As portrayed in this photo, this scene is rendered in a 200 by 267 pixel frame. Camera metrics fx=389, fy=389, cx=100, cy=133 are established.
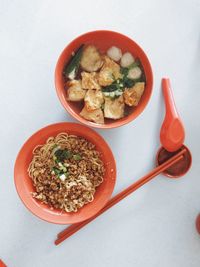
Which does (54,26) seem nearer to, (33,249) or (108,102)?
(108,102)

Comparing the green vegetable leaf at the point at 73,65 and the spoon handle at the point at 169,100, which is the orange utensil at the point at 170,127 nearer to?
the spoon handle at the point at 169,100

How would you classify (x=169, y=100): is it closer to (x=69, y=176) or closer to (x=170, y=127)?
(x=170, y=127)

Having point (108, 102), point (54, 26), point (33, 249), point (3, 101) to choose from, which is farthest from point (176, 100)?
point (33, 249)

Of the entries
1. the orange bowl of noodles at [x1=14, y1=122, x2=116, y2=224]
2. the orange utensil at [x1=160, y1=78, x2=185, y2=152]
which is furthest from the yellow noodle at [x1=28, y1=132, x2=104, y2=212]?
the orange utensil at [x1=160, y1=78, x2=185, y2=152]

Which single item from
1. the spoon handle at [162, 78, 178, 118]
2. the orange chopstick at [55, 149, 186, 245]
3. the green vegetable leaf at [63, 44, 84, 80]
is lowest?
the orange chopstick at [55, 149, 186, 245]

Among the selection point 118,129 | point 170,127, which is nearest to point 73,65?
point 118,129

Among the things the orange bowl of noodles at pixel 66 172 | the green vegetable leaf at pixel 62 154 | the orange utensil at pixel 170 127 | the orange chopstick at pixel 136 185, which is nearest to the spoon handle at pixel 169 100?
the orange utensil at pixel 170 127

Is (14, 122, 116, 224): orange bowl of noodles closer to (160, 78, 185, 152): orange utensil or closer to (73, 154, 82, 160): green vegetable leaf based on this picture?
(73, 154, 82, 160): green vegetable leaf
